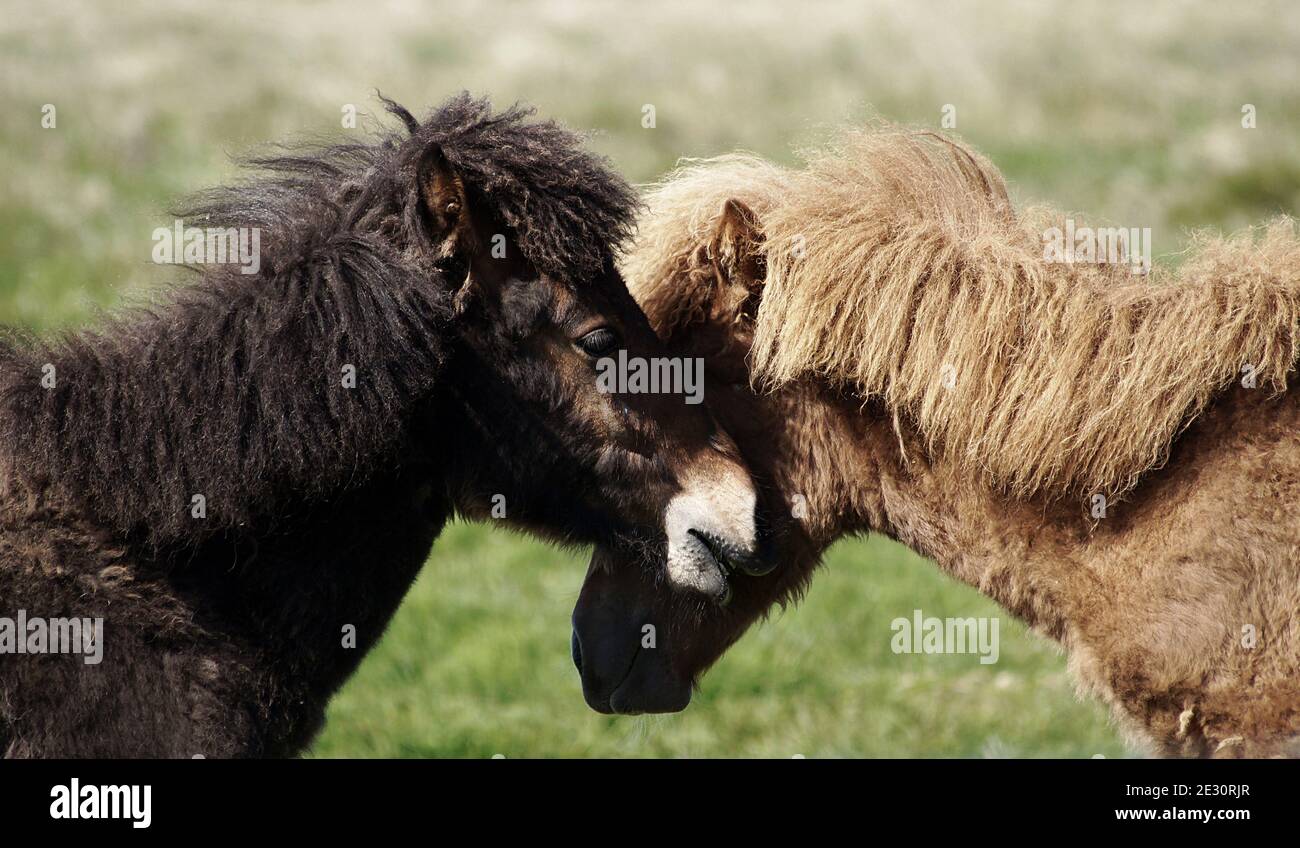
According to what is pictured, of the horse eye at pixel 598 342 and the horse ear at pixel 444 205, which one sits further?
the horse eye at pixel 598 342

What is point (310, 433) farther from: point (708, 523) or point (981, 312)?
point (981, 312)

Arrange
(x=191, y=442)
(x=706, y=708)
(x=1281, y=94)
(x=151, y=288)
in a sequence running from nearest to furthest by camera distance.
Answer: (x=191, y=442)
(x=151, y=288)
(x=706, y=708)
(x=1281, y=94)

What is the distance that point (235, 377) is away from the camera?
3932 millimetres

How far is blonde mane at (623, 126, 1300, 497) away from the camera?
13.4 ft

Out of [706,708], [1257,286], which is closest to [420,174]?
[1257,286]

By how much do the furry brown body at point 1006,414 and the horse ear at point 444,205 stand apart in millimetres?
845

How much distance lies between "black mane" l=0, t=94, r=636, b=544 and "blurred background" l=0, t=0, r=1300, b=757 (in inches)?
29.0

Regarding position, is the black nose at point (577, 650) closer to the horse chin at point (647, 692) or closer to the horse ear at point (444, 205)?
the horse chin at point (647, 692)

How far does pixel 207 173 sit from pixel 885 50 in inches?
424

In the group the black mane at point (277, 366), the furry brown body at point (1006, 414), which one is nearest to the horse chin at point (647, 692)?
the furry brown body at point (1006, 414)

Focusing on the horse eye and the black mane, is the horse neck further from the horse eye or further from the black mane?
the black mane

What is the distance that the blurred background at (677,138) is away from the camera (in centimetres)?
746

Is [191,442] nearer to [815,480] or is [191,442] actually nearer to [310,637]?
[310,637]

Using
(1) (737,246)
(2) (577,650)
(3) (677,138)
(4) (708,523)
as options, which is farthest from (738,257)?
(3) (677,138)
